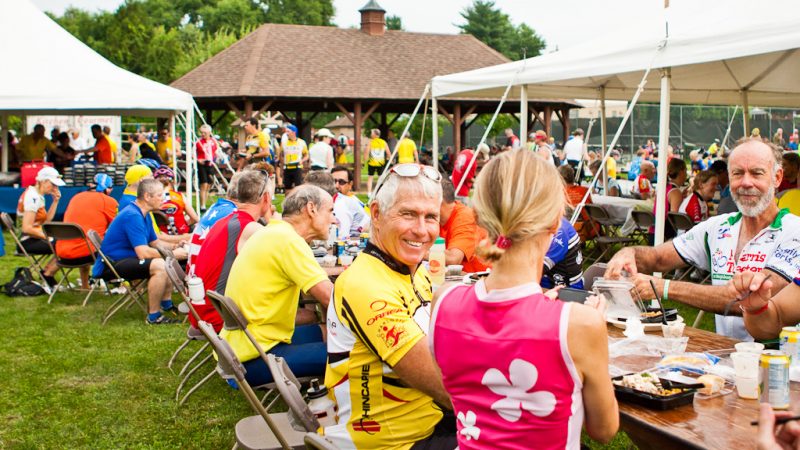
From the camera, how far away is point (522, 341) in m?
1.81

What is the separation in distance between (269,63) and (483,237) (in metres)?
25.1

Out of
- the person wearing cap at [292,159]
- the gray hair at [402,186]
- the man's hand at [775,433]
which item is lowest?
the man's hand at [775,433]

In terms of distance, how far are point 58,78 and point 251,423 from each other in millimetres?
10462

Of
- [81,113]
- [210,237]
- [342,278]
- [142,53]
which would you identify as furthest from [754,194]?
[142,53]

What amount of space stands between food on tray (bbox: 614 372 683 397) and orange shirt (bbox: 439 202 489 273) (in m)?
3.01

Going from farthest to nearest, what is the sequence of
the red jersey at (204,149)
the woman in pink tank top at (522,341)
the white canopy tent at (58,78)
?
the red jersey at (204,149), the white canopy tent at (58,78), the woman in pink tank top at (522,341)

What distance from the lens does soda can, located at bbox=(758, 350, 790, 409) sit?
2373mm

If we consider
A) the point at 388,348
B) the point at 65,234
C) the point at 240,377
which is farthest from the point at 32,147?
the point at 388,348

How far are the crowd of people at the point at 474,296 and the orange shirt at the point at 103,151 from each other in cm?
1419

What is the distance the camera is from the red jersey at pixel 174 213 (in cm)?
895

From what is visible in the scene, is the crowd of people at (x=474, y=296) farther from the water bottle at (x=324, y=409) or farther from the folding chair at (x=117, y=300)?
the folding chair at (x=117, y=300)

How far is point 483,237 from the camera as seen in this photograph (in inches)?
79.1

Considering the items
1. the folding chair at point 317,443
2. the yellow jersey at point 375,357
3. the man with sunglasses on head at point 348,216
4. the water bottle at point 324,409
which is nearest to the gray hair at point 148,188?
the man with sunglasses on head at point 348,216

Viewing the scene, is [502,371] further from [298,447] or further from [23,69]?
[23,69]
